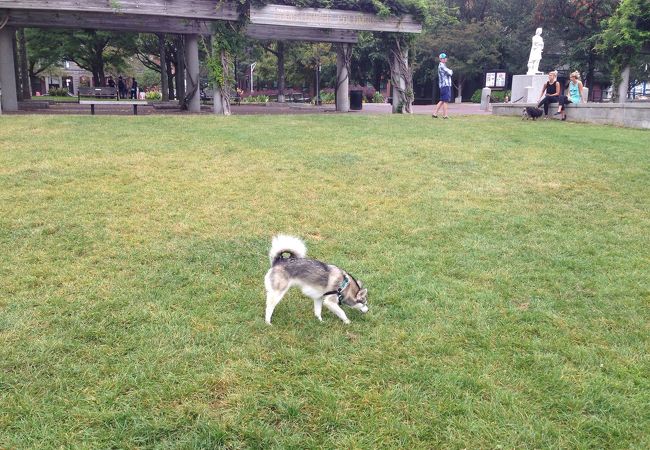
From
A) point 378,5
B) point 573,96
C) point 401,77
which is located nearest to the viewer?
point 573,96

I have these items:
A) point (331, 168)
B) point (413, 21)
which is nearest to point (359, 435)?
point (331, 168)

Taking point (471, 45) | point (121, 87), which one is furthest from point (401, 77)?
point (471, 45)

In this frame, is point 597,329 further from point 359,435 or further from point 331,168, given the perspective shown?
point 331,168

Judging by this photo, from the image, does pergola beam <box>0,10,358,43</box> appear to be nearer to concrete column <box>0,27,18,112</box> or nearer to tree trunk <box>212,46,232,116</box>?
concrete column <box>0,27,18,112</box>

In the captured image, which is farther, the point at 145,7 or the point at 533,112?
the point at 533,112

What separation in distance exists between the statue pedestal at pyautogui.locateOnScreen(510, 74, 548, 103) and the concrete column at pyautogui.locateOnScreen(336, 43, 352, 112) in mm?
7092

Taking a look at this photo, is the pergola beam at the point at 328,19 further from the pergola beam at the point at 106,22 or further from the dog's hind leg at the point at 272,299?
the dog's hind leg at the point at 272,299

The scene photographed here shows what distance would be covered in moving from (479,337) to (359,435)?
1393 mm

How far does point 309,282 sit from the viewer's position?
3.83 m

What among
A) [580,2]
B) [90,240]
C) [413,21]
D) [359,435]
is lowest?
[359,435]

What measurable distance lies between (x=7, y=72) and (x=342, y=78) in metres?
11.9

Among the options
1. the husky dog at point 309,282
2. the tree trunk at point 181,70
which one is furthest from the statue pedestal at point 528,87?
the husky dog at point 309,282

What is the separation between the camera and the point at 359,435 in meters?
2.81

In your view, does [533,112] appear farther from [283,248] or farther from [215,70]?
[283,248]
